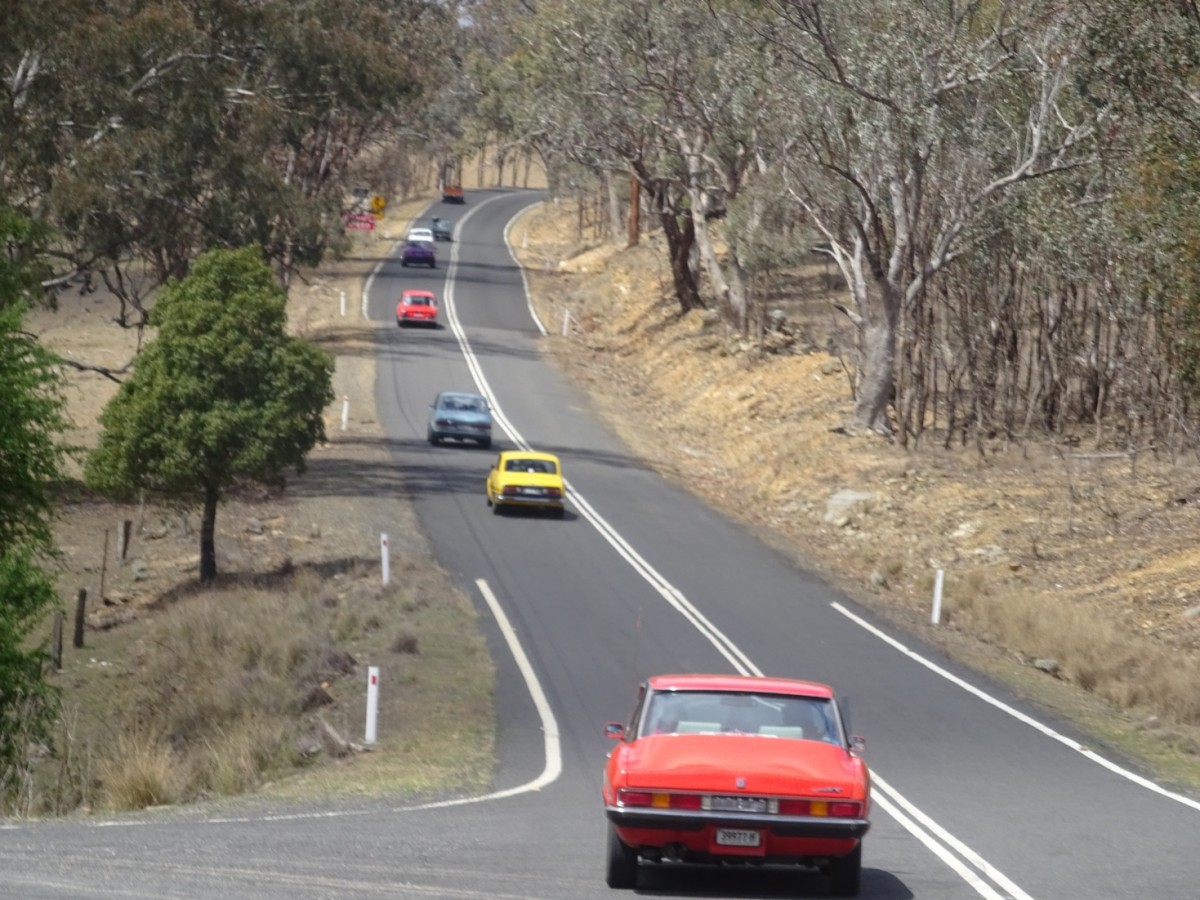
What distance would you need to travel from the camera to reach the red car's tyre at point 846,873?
32.3 feet

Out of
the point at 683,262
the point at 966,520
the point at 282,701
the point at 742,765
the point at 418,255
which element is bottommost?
the point at 282,701

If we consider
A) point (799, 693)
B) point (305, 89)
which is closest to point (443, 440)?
point (305, 89)

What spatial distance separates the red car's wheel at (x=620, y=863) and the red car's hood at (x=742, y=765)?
1.35 feet

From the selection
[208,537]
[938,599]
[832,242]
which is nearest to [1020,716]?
[938,599]

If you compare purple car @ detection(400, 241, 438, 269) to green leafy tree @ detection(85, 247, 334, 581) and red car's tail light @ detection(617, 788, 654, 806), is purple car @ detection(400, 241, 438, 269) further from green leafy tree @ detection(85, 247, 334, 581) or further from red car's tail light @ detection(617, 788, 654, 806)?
red car's tail light @ detection(617, 788, 654, 806)

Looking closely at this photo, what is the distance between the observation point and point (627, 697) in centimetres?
1986

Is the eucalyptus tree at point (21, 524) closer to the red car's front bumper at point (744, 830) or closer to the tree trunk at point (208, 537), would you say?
the tree trunk at point (208, 537)


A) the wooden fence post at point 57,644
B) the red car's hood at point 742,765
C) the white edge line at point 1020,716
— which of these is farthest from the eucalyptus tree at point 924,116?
the red car's hood at point 742,765

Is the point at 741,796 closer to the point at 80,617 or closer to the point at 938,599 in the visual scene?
the point at 938,599

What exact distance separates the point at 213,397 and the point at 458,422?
1395 centimetres

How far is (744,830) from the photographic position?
9.62 metres

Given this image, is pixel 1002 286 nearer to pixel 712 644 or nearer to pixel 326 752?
pixel 712 644

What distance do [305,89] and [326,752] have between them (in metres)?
23.7

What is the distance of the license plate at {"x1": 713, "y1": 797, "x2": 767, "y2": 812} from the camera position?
9.59 m
